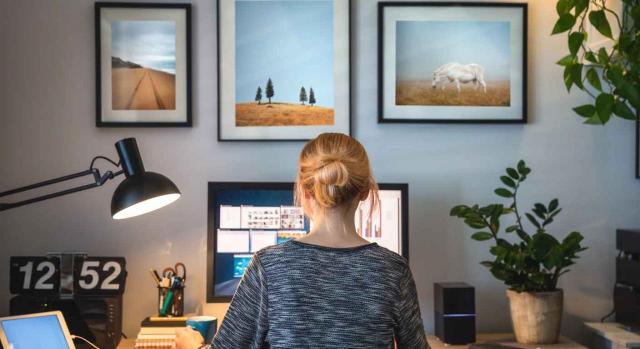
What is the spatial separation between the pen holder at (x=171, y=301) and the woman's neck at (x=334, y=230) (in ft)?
3.51

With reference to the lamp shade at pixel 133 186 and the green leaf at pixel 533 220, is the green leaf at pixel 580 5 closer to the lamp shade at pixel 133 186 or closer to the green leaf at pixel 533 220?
the green leaf at pixel 533 220

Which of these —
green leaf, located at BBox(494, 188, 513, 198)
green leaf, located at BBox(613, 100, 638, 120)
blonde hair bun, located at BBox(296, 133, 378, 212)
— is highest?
green leaf, located at BBox(613, 100, 638, 120)

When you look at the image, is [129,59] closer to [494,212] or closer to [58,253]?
[58,253]

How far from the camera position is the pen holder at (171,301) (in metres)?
2.49

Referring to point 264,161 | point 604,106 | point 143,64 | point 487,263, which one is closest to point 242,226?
point 264,161

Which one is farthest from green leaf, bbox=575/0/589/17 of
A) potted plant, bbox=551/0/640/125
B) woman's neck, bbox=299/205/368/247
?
woman's neck, bbox=299/205/368/247

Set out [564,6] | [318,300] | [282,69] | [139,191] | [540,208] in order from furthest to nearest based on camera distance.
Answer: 1. [282,69]
2. [540,208]
3. [564,6]
4. [139,191]
5. [318,300]

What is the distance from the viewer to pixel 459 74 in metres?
2.75

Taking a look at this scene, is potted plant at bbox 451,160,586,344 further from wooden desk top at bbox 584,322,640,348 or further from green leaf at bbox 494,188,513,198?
wooden desk top at bbox 584,322,640,348

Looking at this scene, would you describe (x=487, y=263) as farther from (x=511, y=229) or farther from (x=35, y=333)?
(x=35, y=333)

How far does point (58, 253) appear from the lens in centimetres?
251

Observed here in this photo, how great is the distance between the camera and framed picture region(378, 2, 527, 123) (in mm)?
2729

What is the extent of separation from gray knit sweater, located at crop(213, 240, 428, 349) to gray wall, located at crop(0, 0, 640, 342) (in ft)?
4.03

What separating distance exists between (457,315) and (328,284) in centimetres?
116
